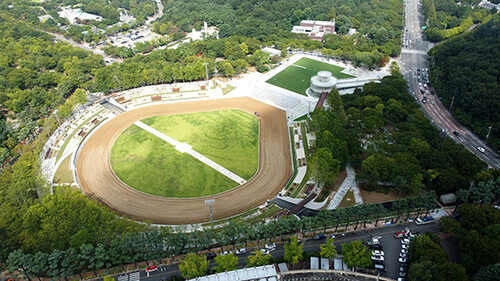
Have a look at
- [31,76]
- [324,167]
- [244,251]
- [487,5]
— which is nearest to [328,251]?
[244,251]

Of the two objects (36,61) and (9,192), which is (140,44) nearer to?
(36,61)

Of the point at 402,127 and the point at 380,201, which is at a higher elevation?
the point at 402,127

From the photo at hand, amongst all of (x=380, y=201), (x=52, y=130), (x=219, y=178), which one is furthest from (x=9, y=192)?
(x=380, y=201)

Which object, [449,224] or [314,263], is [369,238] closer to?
[314,263]

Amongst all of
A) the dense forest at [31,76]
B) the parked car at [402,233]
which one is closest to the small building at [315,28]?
the dense forest at [31,76]

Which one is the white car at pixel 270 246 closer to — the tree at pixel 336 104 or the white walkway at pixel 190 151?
the white walkway at pixel 190 151

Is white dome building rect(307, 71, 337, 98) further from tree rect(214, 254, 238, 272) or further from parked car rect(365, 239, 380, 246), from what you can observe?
tree rect(214, 254, 238, 272)
